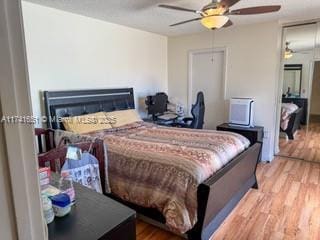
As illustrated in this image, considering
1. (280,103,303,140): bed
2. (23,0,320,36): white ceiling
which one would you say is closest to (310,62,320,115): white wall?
(280,103,303,140): bed

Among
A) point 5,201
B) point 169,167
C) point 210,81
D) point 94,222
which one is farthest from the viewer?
point 210,81

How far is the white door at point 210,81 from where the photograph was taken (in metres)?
4.87

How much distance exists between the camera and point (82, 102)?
3.64 m

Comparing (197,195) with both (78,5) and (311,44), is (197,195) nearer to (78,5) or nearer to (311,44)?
(78,5)

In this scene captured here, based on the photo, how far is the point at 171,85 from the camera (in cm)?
557

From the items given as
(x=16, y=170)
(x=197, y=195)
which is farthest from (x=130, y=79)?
(x=16, y=170)

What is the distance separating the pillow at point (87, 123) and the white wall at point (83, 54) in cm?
44

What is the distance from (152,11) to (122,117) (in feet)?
5.54

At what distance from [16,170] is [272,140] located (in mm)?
4586

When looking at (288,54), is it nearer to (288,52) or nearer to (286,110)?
(288,52)

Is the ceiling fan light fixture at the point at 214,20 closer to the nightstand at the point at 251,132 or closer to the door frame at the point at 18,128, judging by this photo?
the nightstand at the point at 251,132

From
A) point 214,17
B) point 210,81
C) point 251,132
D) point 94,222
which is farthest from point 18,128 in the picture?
point 210,81

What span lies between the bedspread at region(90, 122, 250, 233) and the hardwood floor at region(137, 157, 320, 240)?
0.38 metres

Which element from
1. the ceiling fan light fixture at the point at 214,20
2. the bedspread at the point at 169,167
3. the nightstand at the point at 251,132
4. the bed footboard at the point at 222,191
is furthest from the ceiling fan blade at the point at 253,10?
the nightstand at the point at 251,132
